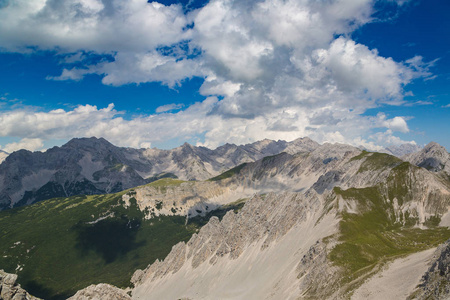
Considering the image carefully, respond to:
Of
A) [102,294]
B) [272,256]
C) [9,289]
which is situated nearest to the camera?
[9,289]

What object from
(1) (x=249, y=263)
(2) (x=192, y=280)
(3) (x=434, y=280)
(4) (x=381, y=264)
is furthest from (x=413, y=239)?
(2) (x=192, y=280)

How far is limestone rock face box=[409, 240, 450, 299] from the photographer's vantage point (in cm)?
6222

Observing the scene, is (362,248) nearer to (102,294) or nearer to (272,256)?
(272,256)

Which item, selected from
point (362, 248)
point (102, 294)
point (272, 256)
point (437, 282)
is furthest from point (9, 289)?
point (272, 256)

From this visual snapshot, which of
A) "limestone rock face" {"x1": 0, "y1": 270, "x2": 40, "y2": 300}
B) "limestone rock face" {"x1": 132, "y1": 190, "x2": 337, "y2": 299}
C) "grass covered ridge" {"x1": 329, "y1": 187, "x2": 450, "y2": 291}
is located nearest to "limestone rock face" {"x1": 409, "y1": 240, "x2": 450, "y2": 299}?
"grass covered ridge" {"x1": 329, "y1": 187, "x2": 450, "y2": 291}

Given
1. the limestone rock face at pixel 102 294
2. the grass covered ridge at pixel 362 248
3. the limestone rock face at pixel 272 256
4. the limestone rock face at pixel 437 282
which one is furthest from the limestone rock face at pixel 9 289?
the limestone rock face at pixel 272 256

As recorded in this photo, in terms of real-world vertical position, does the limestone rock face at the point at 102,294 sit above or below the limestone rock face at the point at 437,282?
below

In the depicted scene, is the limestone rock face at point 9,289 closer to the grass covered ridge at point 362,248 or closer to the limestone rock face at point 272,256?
the grass covered ridge at point 362,248

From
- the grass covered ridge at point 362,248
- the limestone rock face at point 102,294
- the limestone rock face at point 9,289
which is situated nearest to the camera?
the limestone rock face at point 9,289

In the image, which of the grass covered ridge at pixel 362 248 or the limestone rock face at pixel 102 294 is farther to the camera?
the grass covered ridge at pixel 362 248

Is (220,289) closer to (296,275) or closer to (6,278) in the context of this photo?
(296,275)

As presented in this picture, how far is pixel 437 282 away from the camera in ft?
216

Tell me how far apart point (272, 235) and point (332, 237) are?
55152 millimetres

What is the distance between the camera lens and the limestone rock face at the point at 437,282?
62.2 m
